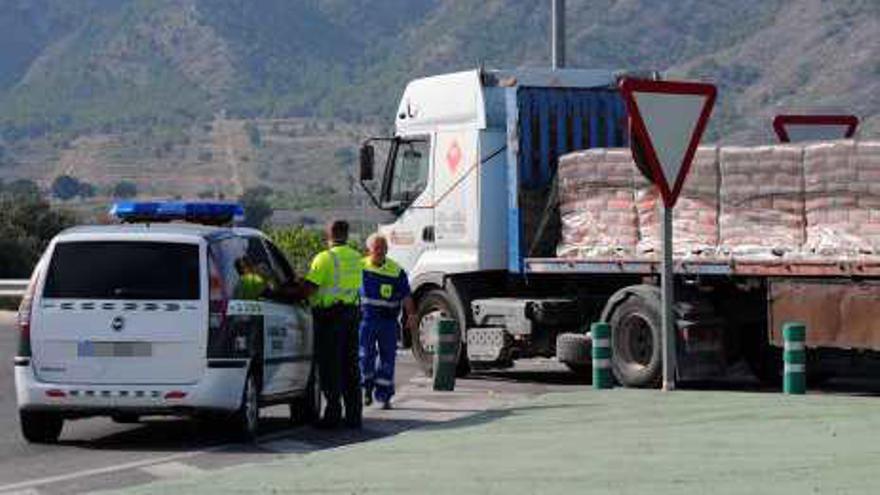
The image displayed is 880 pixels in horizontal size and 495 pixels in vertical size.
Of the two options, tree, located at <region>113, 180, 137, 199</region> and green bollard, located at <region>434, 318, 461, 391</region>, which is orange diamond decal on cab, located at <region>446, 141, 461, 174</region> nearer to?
green bollard, located at <region>434, 318, 461, 391</region>

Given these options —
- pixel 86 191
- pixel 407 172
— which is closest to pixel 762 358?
pixel 407 172

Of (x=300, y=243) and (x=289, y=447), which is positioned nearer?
(x=289, y=447)

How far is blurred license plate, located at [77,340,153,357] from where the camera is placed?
16.4 m

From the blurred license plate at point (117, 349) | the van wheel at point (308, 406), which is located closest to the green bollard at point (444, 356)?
the van wheel at point (308, 406)

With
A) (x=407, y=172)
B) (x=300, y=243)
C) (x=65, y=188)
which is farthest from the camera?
(x=65, y=188)

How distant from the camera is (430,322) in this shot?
24.4 meters

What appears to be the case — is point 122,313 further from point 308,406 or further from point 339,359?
point 308,406

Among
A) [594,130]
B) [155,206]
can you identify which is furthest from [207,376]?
[594,130]

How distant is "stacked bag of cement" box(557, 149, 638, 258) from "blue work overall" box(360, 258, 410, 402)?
2859 mm

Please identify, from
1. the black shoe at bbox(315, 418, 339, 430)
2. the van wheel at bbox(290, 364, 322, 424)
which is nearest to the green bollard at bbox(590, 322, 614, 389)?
the van wheel at bbox(290, 364, 322, 424)

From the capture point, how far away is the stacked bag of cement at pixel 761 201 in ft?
66.5

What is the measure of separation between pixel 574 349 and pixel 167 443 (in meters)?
6.95

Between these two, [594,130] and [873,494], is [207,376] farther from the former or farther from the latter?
[594,130]

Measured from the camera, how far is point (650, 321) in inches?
851
